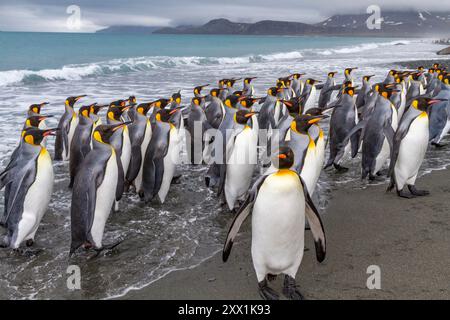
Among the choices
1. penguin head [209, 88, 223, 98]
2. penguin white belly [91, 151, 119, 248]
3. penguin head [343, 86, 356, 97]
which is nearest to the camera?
penguin white belly [91, 151, 119, 248]

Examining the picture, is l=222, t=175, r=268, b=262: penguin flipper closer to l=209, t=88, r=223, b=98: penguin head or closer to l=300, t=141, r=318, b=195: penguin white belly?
l=300, t=141, r=318, b=195: penguin white belly

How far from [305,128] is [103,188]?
6.87ft

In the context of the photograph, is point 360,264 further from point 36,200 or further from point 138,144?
point 138,144

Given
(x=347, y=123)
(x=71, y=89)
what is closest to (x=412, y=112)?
(x=347, y=123)

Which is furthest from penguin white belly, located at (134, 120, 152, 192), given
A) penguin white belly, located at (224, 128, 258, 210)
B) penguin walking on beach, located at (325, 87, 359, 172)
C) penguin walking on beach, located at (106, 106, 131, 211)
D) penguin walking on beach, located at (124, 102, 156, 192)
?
penguin walking on beach, located at (325, 87, 359, 172)

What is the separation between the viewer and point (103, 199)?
15.1ft

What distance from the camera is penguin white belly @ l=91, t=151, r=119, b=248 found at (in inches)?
180

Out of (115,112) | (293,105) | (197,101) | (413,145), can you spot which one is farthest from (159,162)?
(413,145)

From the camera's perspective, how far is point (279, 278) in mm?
3998

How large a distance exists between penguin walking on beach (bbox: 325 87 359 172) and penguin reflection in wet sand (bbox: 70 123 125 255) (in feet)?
11.9

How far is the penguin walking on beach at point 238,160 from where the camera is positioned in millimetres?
5480

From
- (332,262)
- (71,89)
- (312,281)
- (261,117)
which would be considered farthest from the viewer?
(71,89)

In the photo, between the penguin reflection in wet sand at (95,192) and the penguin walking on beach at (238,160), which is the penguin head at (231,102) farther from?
the penguin reflection in wet sand at (95,192)
